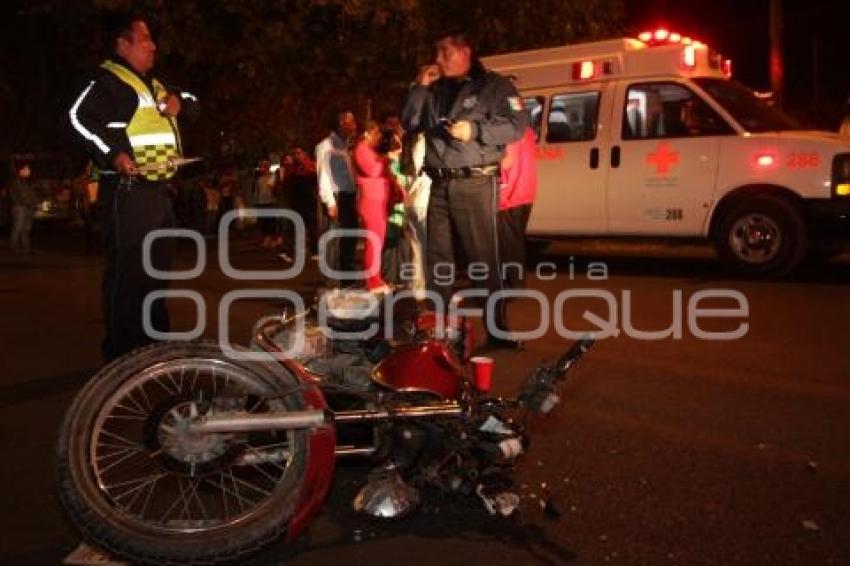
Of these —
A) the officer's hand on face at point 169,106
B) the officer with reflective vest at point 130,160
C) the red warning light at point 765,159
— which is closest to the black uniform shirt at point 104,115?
the officer with reflective vest at point 130,160

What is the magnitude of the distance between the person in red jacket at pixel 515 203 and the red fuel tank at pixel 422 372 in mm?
4230

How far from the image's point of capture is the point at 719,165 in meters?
10.4

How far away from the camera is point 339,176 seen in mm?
9992

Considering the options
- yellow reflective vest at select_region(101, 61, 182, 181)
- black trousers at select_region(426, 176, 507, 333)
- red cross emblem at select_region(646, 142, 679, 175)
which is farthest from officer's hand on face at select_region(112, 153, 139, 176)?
red cross emblem at select_region(646, 142, 679, 175)

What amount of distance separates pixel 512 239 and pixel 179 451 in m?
5.08

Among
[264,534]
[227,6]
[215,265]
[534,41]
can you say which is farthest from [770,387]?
[227,6]

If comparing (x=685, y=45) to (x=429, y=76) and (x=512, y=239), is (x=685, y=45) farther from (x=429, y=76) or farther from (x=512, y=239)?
(x=429, y=76)

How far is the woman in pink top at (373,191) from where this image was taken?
9.45 meters

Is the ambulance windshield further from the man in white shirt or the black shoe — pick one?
the black shoe

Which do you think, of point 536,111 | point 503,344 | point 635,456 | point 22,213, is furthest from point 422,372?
point 22,213

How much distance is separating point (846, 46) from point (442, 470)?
38418mm

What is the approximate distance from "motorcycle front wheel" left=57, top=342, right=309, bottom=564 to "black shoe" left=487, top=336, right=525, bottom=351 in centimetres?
326

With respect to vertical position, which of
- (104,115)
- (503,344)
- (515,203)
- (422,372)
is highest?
(104,115)

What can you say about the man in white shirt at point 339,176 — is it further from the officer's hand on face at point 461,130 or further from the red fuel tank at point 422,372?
the red fuel tank at point 422,372
